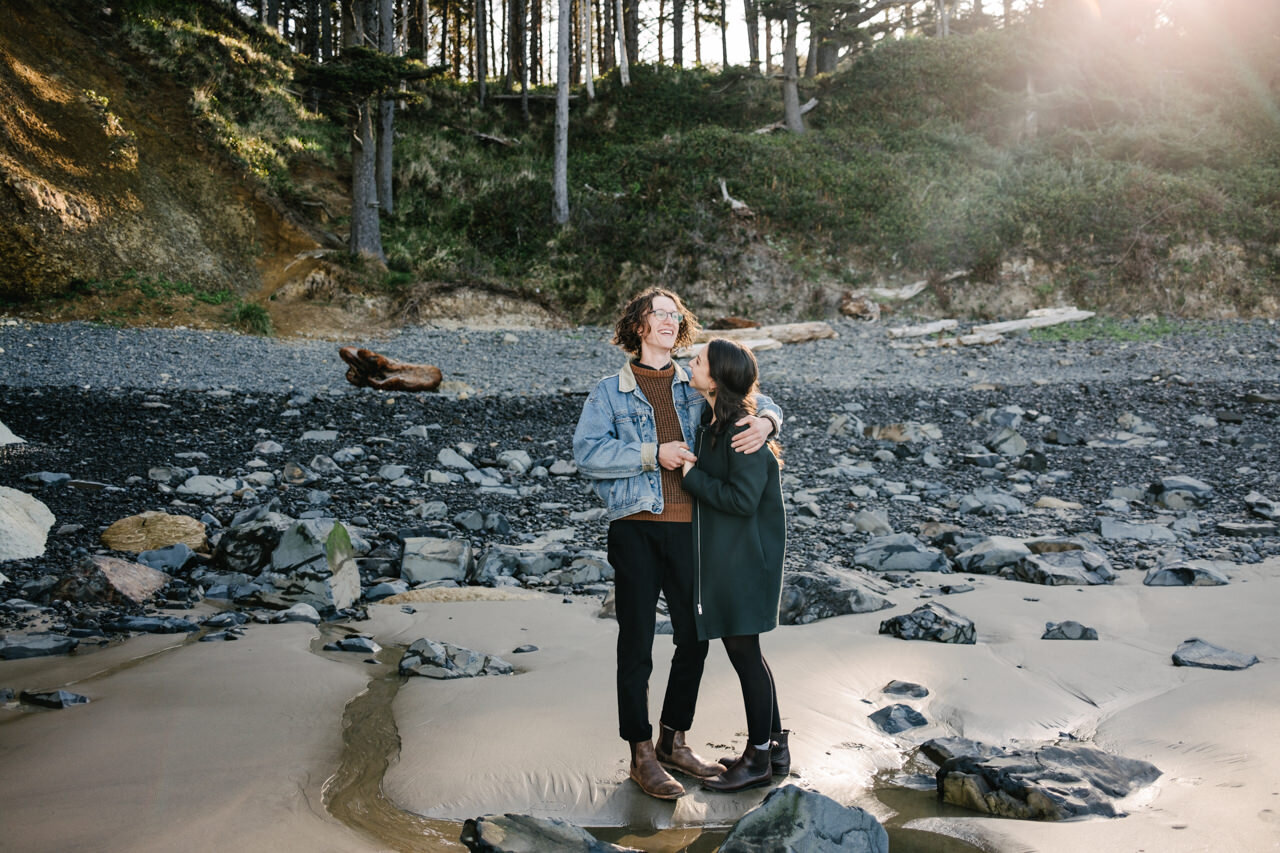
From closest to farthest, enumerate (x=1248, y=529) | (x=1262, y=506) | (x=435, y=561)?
(x=435, y=561), (x=1248, y=529), (x=1262, y=506)

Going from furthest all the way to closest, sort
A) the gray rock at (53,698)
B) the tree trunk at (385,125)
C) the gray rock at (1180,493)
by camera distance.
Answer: the tree trunk at (385,125) → the gray rock at (1180,493) → the gray rock at (53,698)

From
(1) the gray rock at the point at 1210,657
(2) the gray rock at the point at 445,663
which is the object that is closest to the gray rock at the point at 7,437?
(2) the gray rock at the point at 445,663

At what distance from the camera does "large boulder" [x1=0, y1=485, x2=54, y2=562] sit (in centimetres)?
566

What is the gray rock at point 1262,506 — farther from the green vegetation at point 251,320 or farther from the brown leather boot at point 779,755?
the green vegetation at point 251,320

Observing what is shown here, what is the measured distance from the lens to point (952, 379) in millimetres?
13430

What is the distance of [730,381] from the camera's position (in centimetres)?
314

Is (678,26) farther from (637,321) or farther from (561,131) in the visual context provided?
(637,321)

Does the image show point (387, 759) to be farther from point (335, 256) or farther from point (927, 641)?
point (335, 256)

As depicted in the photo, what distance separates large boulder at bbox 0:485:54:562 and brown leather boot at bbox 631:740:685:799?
15.2ft

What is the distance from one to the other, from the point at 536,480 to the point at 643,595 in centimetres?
539

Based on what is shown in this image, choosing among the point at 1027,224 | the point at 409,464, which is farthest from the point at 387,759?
the point at 1027,224

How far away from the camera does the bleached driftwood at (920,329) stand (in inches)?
659

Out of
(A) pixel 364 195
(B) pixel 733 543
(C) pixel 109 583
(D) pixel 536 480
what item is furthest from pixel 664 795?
(A) pixel 364 195

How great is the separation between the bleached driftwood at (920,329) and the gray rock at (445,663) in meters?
13.9
